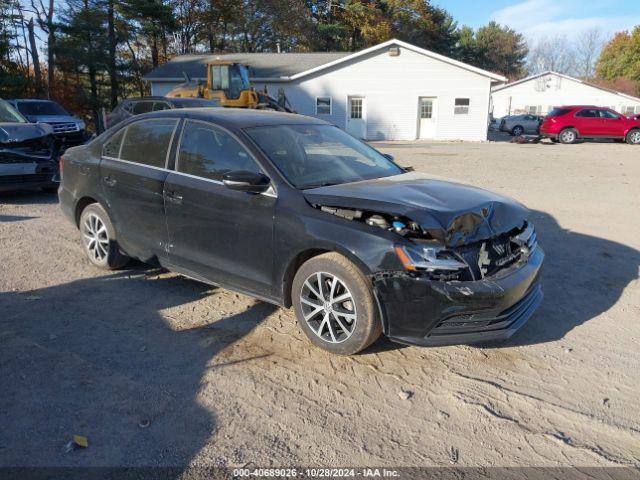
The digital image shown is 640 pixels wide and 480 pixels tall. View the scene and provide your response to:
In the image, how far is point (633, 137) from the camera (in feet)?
84.1

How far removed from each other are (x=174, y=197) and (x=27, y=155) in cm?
568

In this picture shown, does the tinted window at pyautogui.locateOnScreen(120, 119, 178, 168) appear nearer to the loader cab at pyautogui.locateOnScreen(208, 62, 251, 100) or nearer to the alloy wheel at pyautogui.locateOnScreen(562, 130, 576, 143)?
the loader cab at pyautogui.locateOnScreen(208, 62, 251, 100)

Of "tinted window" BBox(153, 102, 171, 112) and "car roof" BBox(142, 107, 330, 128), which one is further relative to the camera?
"tinted window" BBox(153, 102, 171, 112)

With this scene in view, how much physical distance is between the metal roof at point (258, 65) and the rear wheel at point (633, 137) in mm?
15024

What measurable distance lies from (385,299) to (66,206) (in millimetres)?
4150

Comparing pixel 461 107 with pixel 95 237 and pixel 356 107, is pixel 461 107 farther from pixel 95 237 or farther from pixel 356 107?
pixel 95 237

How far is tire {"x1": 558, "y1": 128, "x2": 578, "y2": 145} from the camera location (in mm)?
25859

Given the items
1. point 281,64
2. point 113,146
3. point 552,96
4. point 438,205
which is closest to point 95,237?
point 113,146

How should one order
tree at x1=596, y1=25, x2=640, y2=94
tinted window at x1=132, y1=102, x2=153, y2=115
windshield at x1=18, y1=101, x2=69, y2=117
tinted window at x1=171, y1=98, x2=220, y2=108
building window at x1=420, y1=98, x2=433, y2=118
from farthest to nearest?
1. tree at x1=596, y1=25, x2=640, y2=94
2. building window at x1=420, y1=98, x2=433, y2=118
3. windshield at x1=18, y1=101, x2=69, y2=117
4. tinted window at x1=132, y1=102, x2=153, y2=115
5. tinted window at x1=171, y1=98, x2=220, y2=108

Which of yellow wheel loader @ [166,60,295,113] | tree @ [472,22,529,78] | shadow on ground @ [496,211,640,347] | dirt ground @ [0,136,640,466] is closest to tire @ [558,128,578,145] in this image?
yellow wheel loader @ [166,60,295,113]

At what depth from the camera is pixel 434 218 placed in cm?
346

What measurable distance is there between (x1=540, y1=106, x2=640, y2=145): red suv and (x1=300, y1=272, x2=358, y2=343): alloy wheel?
25.7m

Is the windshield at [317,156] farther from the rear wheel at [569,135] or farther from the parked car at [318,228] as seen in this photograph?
the rear wheel at [569,135]

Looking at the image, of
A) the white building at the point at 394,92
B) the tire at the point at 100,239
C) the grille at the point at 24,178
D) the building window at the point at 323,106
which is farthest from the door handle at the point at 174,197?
the building window at the point at 323,106
